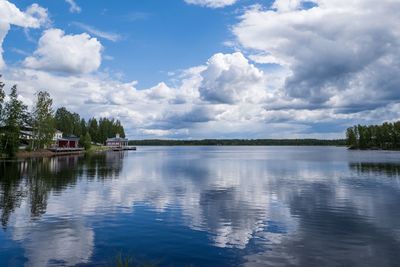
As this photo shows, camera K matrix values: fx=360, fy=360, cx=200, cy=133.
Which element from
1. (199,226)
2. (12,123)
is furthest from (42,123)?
(199,226)

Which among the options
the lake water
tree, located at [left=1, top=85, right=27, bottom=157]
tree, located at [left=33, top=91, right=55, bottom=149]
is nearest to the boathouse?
tree, located at [left=33, top=91, right=55, bottom=149]

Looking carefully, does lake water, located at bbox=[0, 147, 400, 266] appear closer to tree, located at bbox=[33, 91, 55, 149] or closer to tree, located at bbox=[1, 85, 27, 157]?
tree, located at bbox=[1, 85, 27, 157]

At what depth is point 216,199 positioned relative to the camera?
33.7 metres

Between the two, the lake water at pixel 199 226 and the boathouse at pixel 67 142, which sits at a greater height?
the boathouse at pixel 67 142

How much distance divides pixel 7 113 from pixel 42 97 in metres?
30.3

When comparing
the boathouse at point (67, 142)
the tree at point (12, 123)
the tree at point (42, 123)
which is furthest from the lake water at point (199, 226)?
the boathouse at point (67, 142)

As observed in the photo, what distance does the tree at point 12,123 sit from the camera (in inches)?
3718

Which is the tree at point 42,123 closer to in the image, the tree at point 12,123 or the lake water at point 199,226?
the tree at point 12,123

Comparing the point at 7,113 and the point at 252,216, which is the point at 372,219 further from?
the point at 7,113

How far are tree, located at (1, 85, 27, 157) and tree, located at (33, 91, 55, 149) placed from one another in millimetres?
17200

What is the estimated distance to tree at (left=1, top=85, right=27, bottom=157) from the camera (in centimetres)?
9444

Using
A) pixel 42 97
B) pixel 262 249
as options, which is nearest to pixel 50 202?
pixel 262 249

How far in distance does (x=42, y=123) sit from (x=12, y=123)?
2530 centimetres

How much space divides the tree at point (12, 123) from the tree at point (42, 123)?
1720cm
